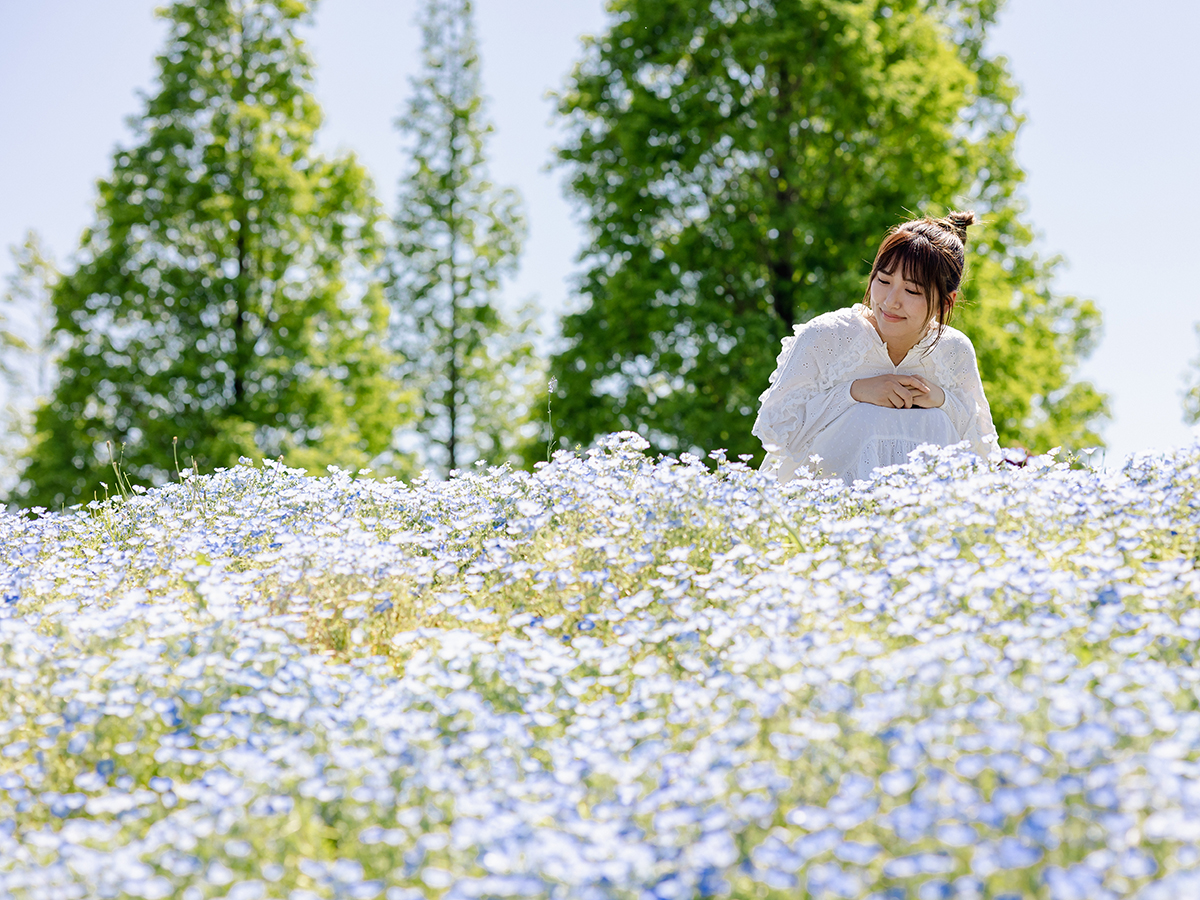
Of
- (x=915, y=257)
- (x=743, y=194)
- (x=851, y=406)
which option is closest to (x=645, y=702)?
(x=851, y=406)

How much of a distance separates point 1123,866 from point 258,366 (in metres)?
12.6

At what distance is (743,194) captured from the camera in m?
11.9

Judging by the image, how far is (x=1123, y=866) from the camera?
63.3 inches

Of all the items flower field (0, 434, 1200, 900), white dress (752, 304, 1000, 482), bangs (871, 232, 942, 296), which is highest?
bangs (871, 232, 942, 296)

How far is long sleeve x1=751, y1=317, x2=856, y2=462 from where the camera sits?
550cm

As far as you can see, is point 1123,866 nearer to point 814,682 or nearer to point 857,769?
point 857,769

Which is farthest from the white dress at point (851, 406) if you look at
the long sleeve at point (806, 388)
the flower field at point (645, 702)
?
the flower field at point (645, 702)

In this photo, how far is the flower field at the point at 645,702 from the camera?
1839 millimetres

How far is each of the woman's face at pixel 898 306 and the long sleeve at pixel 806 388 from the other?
20cm

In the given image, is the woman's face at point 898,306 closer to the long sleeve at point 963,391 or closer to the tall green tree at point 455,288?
the long sleeve at point 963,391

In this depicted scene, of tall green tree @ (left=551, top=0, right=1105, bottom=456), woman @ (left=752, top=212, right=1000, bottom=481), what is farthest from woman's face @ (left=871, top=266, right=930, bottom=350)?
tall green tree @ (left=551, top=0, right=1105, bottom=456)

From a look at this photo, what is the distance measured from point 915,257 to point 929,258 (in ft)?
0.24

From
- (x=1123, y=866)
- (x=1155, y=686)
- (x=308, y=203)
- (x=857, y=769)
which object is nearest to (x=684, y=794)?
(x=857, y=769)

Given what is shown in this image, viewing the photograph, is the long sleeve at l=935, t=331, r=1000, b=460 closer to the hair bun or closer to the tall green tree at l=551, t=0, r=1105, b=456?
the hair bun
